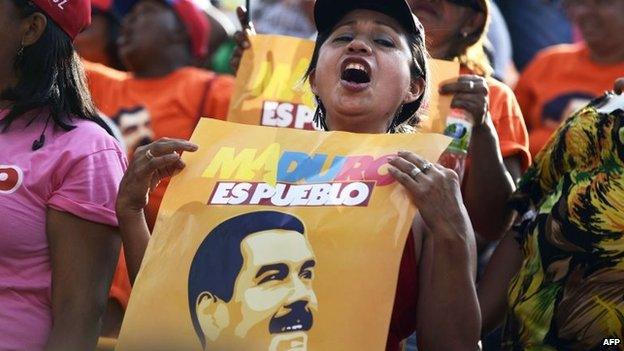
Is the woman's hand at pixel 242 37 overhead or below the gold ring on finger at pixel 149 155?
below

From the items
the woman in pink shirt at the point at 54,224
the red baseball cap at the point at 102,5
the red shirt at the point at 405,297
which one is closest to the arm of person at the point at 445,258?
the red shirt at the point at 405,297

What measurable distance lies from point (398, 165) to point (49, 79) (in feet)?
3.70

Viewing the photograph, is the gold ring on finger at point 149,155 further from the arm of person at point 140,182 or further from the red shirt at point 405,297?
the red shirt at point 405,297

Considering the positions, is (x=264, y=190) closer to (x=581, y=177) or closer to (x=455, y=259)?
(x=455, y=259)

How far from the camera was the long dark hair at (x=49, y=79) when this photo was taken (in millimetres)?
3959

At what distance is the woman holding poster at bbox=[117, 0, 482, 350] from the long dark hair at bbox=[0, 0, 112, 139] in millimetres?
383

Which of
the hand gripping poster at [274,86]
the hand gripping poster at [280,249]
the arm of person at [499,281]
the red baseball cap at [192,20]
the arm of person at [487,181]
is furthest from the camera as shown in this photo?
the red baseball cap at [192,20]

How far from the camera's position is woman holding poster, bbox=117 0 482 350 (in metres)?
3.41

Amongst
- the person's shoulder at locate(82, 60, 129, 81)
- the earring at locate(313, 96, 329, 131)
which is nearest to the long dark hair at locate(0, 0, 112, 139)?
the earring at locate(313, 96, 329, 131)

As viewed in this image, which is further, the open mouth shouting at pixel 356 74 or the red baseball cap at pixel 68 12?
the red baseball cap at pixel 68 12

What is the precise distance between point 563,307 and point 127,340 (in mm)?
1202

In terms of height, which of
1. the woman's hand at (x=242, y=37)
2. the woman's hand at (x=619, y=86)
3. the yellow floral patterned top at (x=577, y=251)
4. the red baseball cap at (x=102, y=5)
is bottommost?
the red baseball cap at (x=102, y=5)

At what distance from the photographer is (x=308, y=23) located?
787cm

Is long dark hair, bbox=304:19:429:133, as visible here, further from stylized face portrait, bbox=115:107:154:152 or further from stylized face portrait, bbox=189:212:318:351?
stylized face portrait, bbox=115:107:154:152
